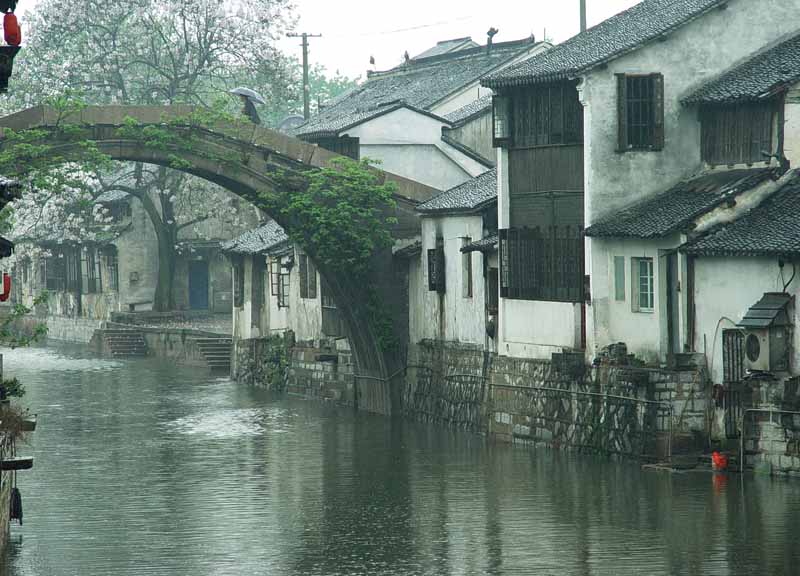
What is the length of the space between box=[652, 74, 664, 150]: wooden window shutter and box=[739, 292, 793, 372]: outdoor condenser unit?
19.3ft

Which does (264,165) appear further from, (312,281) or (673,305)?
(673,305)

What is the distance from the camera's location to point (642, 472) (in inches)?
1332

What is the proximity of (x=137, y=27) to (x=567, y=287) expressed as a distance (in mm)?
35699

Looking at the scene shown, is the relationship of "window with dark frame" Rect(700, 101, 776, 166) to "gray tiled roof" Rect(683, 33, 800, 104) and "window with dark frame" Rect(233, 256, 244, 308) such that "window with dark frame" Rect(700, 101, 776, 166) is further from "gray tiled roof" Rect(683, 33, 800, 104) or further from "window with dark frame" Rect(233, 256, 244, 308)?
"window with dark frame" Rect(233, 256, 244, 308)

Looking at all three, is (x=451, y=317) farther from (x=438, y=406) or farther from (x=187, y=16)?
(x=187, y=16)

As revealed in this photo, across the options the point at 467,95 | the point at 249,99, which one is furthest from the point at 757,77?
the point at 467,95

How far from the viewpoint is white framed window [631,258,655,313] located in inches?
1412

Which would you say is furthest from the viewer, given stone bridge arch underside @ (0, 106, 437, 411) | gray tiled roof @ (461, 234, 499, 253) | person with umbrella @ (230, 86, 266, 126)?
person with umbrella @ (230, 86, 266, 126)

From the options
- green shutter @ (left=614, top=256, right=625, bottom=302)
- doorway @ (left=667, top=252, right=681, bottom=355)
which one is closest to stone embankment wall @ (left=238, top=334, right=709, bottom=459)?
doorway @ (left=667, top=252, right=681, bottom=355)

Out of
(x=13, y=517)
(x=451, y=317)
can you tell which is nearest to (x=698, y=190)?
(x=451, y=317)

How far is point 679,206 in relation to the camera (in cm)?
3584

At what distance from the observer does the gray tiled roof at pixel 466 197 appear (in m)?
43.3

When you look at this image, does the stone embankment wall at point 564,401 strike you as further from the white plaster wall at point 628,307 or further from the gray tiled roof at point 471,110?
the gray tiled roof at point 471,110

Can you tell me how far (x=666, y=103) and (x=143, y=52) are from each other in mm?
34287
